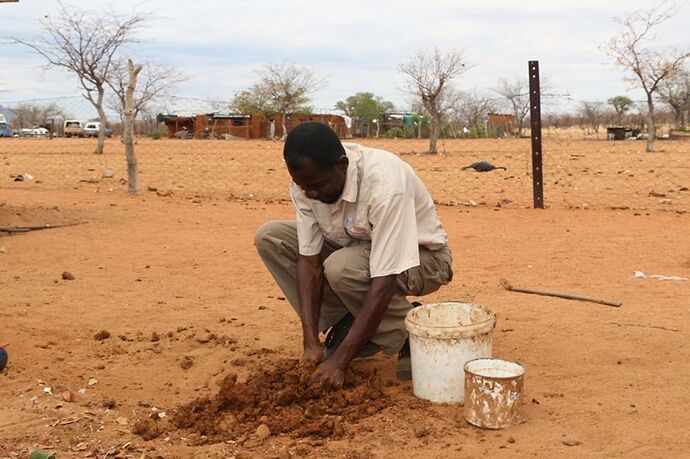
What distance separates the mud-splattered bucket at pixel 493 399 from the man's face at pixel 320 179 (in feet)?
2.67

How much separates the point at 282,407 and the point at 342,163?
0.94 meters

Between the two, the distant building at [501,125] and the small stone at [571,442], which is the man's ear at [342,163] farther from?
the distant building at [501,125]

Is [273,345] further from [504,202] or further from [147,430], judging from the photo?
[504,202]

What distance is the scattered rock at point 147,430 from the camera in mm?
2672

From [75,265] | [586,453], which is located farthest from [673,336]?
[75,265]

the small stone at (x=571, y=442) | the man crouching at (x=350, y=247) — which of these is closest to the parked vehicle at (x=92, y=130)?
the man crouching at (x=350, y=247)

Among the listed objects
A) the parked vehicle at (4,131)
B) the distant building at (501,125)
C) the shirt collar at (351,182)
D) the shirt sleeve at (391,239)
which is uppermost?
the parked vehicle at (4,131)

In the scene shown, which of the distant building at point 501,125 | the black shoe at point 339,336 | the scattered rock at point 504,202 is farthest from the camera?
the distant building at point 501,125

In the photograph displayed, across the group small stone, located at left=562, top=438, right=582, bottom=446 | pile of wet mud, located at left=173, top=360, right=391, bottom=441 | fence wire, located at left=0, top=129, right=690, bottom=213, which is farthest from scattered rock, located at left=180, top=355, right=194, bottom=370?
fence wire, located at left=0, top=129, right=690, bottom=213

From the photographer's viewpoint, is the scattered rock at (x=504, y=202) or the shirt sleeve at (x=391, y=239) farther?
the scattered rock at (x=504, y=202)

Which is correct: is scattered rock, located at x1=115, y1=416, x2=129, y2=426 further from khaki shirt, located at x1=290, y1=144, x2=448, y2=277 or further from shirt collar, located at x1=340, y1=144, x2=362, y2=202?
shirt collar, located at x1=340, y1=144, x2=362, y2=202

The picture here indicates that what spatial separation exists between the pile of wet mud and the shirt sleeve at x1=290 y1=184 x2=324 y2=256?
1.60 ft

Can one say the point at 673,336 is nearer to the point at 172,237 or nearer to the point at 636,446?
the point at 636,446

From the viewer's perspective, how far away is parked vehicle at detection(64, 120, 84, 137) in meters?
48.3
